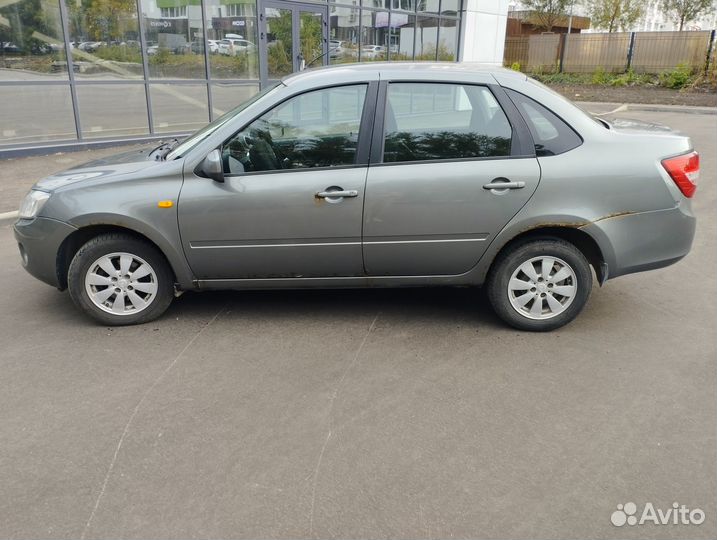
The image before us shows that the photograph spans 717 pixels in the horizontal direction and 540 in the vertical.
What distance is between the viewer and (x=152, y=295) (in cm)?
423

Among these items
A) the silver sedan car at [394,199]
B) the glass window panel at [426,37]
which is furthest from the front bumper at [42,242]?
the glass window panel at [426,37]

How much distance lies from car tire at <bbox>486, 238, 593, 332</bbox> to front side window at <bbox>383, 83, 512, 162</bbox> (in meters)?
0.70

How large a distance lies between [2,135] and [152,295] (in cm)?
792

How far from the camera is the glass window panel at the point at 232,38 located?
12.0 metres

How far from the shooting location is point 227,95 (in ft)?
41.8

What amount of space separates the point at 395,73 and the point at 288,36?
9.97 metres

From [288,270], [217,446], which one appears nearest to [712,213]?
[288,270]

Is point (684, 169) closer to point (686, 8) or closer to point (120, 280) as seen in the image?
point (120, 280)

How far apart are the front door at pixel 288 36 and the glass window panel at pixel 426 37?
10.8 feet

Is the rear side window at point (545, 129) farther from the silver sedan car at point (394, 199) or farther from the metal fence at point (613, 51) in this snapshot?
the metal fence at point (613, 51)

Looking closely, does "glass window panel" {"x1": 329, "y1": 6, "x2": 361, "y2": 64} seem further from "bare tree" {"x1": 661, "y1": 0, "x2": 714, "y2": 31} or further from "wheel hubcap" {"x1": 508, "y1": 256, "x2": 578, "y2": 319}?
"bare tree" {"x1": 661, "y1": 0, "x2": 714, "y2": 31}

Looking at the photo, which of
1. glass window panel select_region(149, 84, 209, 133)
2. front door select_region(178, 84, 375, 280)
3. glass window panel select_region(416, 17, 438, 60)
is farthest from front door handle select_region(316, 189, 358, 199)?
glass window panel select_region(416, 17, 438, 60)

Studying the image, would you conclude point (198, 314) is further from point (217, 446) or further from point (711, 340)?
point (711, 340)

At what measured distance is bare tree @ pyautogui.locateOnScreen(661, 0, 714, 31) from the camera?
35.8 m
